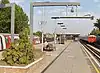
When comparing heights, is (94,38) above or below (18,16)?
below

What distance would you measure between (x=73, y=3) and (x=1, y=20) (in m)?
60.9

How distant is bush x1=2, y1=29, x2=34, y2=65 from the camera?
48.3 ft

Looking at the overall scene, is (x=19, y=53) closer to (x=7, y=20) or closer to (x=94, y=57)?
(x=94, y=57)

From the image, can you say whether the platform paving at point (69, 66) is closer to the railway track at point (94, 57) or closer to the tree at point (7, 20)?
the railway track at point (94, 57)

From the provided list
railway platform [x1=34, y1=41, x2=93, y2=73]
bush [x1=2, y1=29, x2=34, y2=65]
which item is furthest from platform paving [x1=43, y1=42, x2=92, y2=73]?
bush [x1=2, y1=29, x2=34, y2=65]

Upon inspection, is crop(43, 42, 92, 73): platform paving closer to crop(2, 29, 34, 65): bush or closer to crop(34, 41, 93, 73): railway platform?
A: crop(34, 41, 93, 73): railway platform

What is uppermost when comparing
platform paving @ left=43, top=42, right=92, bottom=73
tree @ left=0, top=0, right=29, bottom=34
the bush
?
tree @ left=0, top=0, right=29, bottom=34

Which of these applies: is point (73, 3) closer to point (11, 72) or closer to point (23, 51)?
point (23, 51)

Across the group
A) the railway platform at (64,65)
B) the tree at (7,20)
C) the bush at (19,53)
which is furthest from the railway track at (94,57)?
the tree at (7,20)

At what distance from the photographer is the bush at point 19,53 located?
14.7 meters

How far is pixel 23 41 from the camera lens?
1600 centimetres

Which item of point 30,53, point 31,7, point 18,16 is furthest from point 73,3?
point 18,16

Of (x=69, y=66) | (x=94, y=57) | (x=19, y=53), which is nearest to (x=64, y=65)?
(x=69, y=66)

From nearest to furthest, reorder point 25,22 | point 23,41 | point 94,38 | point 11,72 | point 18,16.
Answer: point 11,72, point 23,41, point 94,38, point 18,16, point 25,22
